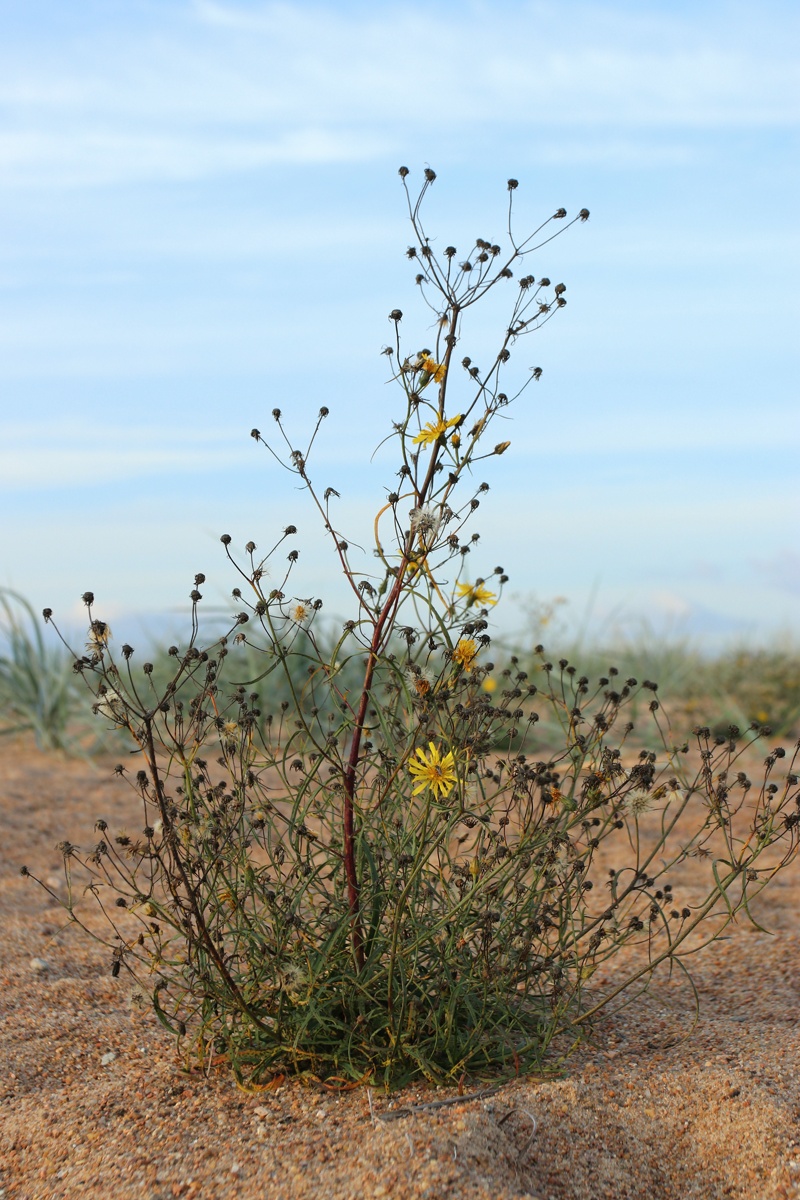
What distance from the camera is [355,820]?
106 inches

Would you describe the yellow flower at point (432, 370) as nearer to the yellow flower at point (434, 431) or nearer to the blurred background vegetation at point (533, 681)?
the yellow flower at point (434, 431)

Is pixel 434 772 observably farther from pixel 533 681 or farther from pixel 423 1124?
pixel 533 681

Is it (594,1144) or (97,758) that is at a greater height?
(97,758)

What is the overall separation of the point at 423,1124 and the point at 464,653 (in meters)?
1.00

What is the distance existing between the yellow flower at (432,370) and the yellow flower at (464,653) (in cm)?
56

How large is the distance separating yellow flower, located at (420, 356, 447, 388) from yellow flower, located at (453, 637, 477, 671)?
556 millimetres

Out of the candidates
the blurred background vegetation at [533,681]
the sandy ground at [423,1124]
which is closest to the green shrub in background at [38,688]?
the blurred background vegetation at [533,681]

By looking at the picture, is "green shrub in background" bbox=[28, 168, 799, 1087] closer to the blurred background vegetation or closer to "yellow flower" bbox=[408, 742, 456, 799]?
"yellow flower" bbox=[408, 742, 456, 799]

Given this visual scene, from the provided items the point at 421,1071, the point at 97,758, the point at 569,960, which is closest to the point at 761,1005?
the point at 569,960

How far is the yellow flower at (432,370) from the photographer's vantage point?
7.73ft

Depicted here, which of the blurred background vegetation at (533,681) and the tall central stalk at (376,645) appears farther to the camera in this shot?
the blurred background vegetation at (533,681)

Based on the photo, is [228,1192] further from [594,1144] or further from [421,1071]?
[594,1144]

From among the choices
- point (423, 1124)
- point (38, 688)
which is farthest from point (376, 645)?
point (38, 688)

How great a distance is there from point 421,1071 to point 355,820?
1.94 feet
